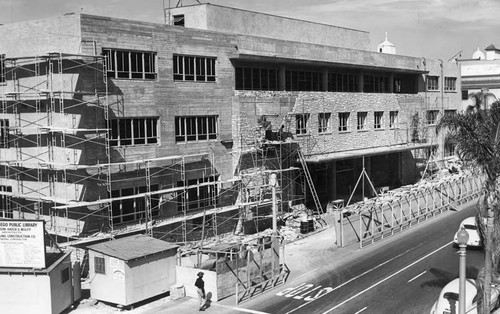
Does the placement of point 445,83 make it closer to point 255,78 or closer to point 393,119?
point 393,119

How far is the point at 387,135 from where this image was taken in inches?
1982

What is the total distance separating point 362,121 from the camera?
47375 millimetres

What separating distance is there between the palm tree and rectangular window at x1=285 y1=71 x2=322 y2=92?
22463 mm

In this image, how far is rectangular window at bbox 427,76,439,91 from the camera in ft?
190

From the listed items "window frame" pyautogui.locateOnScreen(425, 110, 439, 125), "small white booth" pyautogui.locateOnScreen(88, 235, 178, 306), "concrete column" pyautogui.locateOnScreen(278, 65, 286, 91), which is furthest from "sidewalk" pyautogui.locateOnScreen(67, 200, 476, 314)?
"window frame" pyautogui.locateOnScreen(425, 110, 439, 125)

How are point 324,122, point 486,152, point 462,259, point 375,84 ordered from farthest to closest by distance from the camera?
point 375,84 → point 324,122 → point 486,152 → point 462,259

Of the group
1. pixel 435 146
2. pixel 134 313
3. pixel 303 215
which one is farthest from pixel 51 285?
pixel 435 146

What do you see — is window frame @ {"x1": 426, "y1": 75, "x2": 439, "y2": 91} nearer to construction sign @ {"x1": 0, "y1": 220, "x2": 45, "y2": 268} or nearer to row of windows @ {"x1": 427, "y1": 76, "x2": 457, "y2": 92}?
row of windows @ {"x1": 427, "y1": 76, "x2": 457, "y2": 92}

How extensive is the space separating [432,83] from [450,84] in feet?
13.9

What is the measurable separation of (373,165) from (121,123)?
27909mm

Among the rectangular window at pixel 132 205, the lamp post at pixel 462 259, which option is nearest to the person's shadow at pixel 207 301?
the rectangular window at pixel 132 205

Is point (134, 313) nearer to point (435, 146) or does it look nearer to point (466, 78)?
point (435, 146)

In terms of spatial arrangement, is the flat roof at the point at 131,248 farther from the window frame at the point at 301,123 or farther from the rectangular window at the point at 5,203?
the window frame at the point at 301,123

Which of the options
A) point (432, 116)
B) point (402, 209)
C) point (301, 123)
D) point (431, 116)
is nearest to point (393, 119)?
point (431, 116)
